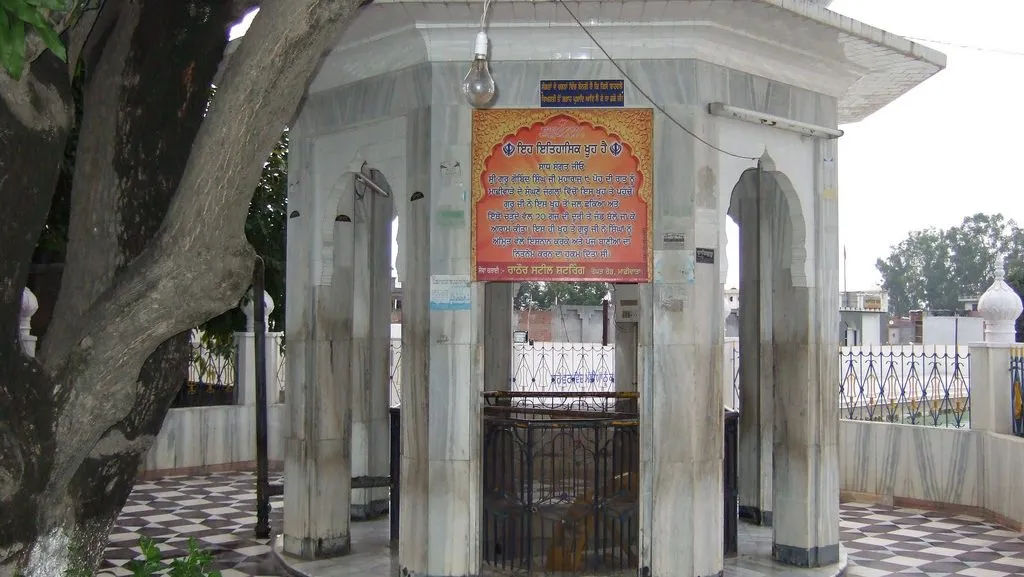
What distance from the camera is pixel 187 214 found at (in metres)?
3.93

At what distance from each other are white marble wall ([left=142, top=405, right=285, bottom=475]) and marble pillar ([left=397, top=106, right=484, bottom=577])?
6278mm

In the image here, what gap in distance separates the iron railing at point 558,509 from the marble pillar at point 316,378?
58.0 inches

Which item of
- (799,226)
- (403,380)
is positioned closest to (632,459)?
(403,380)

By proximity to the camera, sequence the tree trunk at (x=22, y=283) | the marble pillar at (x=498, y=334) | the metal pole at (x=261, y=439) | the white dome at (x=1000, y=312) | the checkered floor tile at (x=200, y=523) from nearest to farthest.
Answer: the tree trunk at (x=22, y=283)
the checkered floor tile at (x=200, y=523)
the metal pole at (x=261, y=439)
the white dome at (x=1000, y=312)
the marble pillar at (x=498, y=334)

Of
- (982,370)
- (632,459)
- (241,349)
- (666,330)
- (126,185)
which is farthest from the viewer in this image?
(241,349)

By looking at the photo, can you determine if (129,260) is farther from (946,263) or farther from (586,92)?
(946,263)

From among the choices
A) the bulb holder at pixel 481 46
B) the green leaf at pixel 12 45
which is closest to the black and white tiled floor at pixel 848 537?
the bulb holder at pixel 481 46

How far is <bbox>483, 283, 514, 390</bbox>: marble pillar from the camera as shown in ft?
40.5

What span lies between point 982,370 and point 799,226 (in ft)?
13.0

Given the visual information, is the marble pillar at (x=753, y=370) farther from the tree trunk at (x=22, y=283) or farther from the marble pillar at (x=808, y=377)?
the tree trunk at (x=22, y=283)

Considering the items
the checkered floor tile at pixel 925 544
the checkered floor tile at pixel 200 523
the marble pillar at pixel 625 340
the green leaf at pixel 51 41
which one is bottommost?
the checkered floor tile at pixel 925 544

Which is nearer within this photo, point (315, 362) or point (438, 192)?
point (438, 192)

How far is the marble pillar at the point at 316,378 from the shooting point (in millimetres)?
8188

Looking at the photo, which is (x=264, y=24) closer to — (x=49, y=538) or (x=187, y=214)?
(x=187, y=214)
